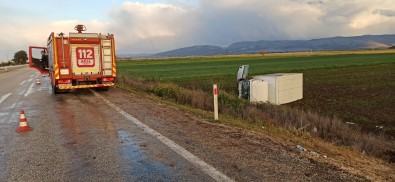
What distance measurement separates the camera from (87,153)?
614cm

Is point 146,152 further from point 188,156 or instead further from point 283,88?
point 283,88

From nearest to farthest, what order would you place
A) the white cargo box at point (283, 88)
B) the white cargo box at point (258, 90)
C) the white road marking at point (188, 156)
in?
1. the white road marking at point (188, 156)
2. the white cargo box at point (258, 90)
3. the white cargo box at point (283, 88)

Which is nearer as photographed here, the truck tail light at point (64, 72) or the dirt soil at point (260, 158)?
the dirt soil at point (260, 158)

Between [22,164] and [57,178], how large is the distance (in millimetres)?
1081

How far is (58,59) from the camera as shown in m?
15.8

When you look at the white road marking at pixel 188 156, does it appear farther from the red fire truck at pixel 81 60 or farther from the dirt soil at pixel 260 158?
the red fire truck at pixel 81 60

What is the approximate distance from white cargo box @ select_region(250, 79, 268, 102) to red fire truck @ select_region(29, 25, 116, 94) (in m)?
6.72

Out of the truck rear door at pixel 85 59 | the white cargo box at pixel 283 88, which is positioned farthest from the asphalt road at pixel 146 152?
the white cargo box at pixel 283 88

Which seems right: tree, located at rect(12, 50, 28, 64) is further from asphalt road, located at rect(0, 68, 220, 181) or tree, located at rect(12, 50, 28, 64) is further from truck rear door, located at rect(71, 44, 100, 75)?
asphalt road, located at rect(0, 68, 220, 181)

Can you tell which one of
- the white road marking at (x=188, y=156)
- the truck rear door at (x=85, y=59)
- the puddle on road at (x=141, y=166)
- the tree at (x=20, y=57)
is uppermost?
Answer: the tree at (x=20, y=57)

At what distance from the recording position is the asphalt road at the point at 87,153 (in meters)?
4.98

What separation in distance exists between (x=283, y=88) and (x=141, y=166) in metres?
14.2

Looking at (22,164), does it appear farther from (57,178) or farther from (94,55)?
(94,55)

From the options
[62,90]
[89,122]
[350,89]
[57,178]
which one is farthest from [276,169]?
[350,89]
